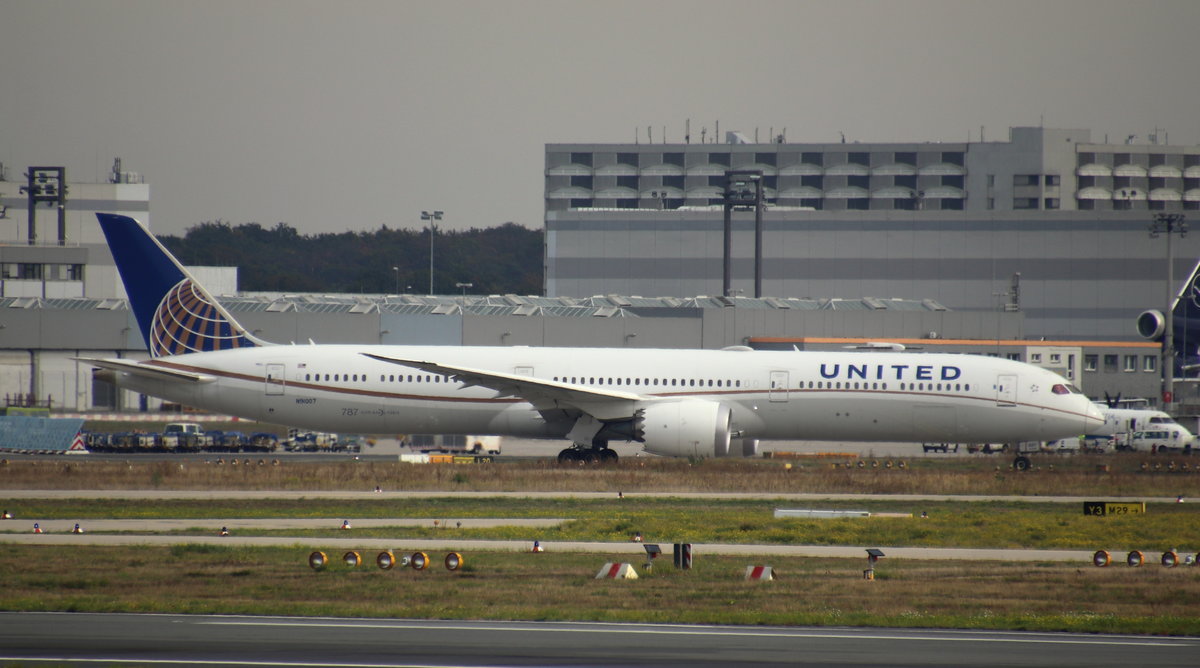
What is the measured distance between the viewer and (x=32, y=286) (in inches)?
3866

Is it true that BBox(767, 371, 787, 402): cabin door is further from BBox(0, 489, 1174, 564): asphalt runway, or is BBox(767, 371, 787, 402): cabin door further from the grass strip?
the grass strip

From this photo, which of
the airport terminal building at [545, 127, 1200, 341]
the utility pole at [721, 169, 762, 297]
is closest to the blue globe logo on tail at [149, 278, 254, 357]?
the utility pole at [721, 169, 762, 297]

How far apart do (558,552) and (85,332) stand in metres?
51.6

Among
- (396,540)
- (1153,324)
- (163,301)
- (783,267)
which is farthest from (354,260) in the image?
(396,540)

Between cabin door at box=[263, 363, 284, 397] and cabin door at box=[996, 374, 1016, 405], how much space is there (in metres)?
22.9

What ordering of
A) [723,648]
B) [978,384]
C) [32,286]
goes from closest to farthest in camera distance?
[723,648], [978,384], [32,286]

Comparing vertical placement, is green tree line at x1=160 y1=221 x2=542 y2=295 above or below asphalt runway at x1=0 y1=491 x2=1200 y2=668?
above

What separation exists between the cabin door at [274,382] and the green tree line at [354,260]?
111 metres

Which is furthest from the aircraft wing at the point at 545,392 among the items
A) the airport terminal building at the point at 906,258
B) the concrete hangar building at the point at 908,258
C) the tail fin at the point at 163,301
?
the airport terminal building at the point at 906,258

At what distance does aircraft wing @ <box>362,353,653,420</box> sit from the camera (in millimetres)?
40250

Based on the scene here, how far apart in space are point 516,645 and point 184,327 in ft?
109

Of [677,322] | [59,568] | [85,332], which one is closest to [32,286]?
[85,332]

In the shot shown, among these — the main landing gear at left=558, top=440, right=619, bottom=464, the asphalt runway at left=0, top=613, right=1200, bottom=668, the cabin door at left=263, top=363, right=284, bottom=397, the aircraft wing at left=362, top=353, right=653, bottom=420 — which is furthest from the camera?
the cabin door at left=263, top=363, right=284, bottom=397

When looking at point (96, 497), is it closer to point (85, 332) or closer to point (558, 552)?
point (558, 552)
